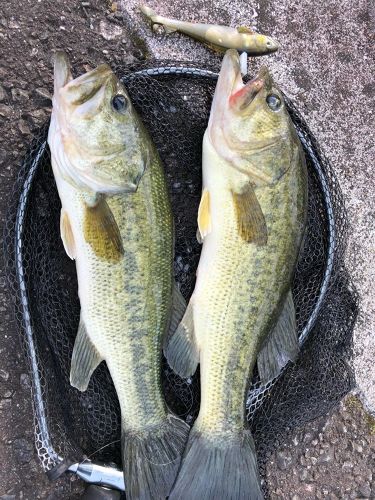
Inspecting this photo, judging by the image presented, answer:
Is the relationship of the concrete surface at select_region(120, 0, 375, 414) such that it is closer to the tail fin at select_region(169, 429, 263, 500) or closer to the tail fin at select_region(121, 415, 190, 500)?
the tail fin at select_region(169, 429, 263, 500)

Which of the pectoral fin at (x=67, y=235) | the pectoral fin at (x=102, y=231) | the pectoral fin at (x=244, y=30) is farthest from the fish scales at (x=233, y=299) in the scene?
the pectoral fin at (x=244, y=30)

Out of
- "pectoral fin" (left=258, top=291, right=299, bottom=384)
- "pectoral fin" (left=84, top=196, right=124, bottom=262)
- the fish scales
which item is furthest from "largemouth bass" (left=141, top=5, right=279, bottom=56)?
"pectoral fin" (left=258, top=291, right=299, bottom=384)

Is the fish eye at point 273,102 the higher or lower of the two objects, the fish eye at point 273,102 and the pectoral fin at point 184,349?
the higher

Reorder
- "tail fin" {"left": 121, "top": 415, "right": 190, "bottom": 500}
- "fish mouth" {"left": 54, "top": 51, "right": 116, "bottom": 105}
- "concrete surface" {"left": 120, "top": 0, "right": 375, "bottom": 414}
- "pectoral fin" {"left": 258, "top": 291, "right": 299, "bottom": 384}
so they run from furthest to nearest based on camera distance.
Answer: "concrete surface" {"left": 120, "top": 0, "right": 375, "bottom": 414} → "pectoral fin" {"left": 258, "top": 291, "right": 299, "bottom": 384} → "tail fin" {"left": 121, "top": 415, "right": 190, "bottom": 500} → "fish mouth" {"left": 54, "top": 51, "right": 116, "bottom": 105}

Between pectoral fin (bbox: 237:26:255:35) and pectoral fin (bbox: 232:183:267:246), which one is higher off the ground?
pectoral fin (bbox: 237:26:255:35)

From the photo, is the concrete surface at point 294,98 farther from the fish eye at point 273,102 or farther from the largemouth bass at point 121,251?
the fish eye at point 273,102

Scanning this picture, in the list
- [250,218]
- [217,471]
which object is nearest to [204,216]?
[250,218]

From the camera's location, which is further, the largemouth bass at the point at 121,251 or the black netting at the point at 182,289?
the black netting at the point at 182,289
